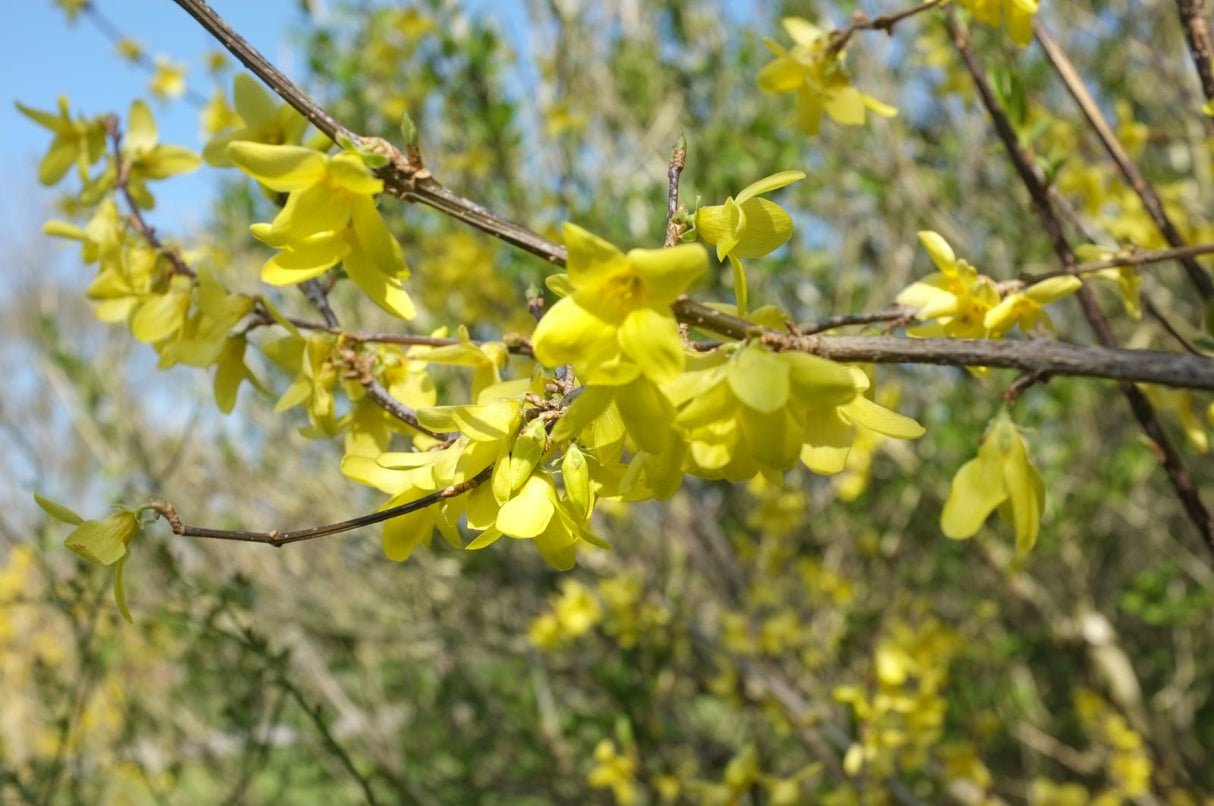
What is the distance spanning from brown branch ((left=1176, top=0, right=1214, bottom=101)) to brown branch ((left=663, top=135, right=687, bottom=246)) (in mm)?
888

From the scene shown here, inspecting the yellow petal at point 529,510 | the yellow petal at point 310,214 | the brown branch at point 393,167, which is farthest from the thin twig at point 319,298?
the yellow petal at point 529,510

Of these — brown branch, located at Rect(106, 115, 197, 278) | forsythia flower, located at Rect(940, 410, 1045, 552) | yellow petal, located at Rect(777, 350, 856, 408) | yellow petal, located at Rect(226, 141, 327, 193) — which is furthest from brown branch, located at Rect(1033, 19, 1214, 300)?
brown branch, located at Rect(106, 115, 197, 278)

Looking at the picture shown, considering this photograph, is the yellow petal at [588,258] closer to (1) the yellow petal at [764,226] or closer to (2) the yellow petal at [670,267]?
(2) the yellow petal at [670,267]

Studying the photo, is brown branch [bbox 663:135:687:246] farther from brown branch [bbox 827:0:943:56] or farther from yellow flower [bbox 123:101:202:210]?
yellow flower [bbox 123:101:202:210]

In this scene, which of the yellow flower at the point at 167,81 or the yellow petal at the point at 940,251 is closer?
the yellow petal at the point at 940,251

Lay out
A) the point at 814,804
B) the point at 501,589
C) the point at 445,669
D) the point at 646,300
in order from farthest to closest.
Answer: the point at 445,669 → the point at 501,589 → the point at 814,804 → the point at 646,300

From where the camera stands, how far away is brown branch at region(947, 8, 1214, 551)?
4.27 ft

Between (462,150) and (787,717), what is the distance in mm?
3096

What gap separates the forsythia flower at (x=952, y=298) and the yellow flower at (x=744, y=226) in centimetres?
37

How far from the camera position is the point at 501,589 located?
14.0 ft

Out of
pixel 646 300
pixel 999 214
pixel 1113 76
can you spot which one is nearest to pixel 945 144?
pixel 999 214

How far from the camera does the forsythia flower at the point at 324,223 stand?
864 millimetres

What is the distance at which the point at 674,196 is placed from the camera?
3.12ft

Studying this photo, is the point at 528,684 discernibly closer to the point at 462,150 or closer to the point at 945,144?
the point at 462,150
